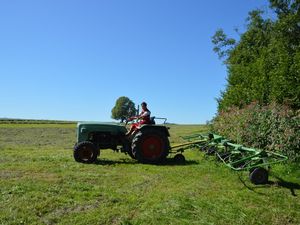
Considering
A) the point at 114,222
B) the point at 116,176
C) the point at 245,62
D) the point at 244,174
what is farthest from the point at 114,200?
the point at 245,62

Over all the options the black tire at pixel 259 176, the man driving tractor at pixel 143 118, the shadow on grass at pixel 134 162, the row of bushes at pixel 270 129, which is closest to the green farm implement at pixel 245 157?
the black tire at pixel 259 176

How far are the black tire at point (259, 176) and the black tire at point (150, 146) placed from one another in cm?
419

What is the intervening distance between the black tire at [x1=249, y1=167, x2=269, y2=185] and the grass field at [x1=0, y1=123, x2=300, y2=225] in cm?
20

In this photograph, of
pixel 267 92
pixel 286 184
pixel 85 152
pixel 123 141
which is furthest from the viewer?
pixel 267 92

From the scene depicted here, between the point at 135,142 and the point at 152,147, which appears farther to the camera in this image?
the point at 152,147

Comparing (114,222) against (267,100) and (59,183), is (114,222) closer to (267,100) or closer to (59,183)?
(59,183)

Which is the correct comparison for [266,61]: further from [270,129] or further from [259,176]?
[259,176]

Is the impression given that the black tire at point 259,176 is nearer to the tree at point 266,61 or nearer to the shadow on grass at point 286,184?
the shadow on grass at point 286,184

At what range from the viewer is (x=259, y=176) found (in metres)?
8.99

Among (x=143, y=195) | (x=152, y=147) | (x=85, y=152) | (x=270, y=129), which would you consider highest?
(x=270, y=129)

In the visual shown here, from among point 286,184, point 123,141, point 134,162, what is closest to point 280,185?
point 286,184

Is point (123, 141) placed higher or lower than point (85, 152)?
higher

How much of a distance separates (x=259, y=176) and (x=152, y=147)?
444cm

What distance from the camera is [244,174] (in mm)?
10094
